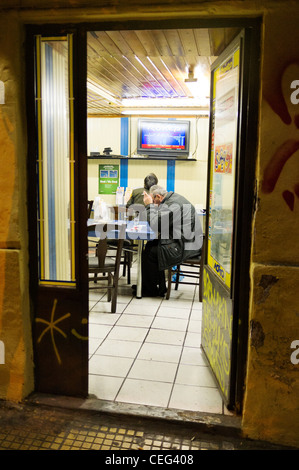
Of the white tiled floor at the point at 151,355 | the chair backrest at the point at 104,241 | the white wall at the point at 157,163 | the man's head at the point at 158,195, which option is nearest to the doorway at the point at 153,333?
the white tiled floor at the point at 151,355

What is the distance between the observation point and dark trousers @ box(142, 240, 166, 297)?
226 inches

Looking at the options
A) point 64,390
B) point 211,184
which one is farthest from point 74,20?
point 64,390

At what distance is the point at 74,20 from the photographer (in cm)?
289

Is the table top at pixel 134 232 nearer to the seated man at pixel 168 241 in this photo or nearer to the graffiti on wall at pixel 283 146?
the seated man at pixel 168 241

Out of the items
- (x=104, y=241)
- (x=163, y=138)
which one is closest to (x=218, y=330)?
(x=104, y=241)

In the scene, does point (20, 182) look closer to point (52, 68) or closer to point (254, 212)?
point (52, 68)

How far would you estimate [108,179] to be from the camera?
932cm

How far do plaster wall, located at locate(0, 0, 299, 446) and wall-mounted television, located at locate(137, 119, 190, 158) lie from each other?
5.96 metres

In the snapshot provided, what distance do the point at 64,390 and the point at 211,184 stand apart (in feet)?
6.90

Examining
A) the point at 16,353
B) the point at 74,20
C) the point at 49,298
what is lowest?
the point at 16,353

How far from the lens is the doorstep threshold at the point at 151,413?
9.45ft

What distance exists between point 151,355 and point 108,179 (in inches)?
232

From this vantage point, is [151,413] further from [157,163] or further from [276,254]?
[157,163]

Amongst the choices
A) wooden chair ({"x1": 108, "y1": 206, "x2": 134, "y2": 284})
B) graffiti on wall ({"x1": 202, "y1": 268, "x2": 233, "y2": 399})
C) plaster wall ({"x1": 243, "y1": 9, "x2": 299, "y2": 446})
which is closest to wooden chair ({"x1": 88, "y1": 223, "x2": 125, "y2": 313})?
wooden chair ({"x1": 108, "y1": 206, "x2": 134, "y2": 284})
